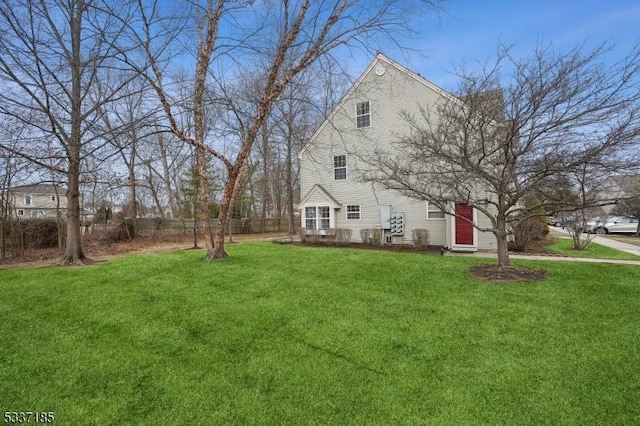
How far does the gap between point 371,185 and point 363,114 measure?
Answer: 373 cm

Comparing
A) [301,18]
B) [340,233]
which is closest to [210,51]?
[301,18]

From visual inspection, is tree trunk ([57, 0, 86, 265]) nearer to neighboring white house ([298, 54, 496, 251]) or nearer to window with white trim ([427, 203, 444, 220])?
neighboring white house ([298, 54, 496, 251])

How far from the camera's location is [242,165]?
25.5 feet

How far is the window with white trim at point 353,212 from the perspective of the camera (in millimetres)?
15109

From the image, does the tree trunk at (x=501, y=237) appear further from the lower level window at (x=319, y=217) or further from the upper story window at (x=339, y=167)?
the lower level window at (x=319, y=217)

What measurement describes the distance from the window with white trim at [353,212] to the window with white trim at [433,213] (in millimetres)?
3117

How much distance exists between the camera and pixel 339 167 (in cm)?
1569

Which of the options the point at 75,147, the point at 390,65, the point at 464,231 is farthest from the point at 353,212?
the point at 75,147

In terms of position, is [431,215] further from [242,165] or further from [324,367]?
[324,367]

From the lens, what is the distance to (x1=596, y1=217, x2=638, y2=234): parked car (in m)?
20.6

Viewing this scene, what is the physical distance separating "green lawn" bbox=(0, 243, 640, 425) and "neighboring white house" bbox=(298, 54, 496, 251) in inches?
277

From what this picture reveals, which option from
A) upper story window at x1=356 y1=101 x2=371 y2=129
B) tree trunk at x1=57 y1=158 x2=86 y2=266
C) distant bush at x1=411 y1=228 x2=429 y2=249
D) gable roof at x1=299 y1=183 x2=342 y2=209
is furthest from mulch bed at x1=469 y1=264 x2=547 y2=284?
tree trunk at x1=57 y1=158 x2=86 y2=266

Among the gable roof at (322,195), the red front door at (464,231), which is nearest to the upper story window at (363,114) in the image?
the gable roof at (322,195)

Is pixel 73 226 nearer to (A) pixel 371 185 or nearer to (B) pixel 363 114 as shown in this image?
(A) pixel 371 185
